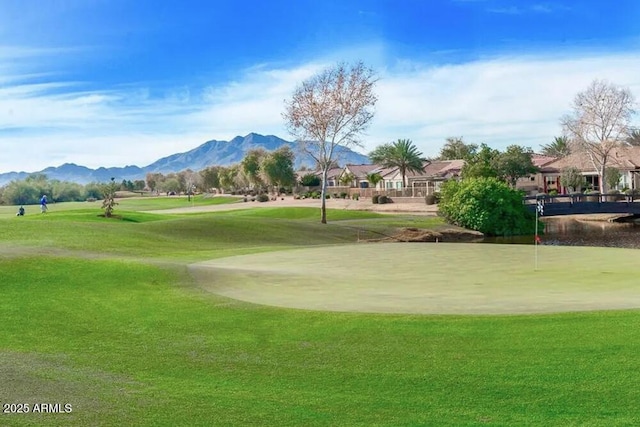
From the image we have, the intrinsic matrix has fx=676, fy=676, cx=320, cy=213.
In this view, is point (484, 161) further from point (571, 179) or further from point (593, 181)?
point (593, 181)

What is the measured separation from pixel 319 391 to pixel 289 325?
4507 millimetres

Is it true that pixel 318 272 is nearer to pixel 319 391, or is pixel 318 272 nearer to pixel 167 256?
pixel 167 256

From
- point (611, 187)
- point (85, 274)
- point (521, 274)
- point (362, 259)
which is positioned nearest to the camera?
point (85, 274)

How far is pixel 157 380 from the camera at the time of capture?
11375mm

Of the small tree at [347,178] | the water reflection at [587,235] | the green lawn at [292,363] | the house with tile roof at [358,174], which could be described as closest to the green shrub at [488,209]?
the water reflection at [587,235]

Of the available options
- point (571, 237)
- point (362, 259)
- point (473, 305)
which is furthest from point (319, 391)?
point (571, 237)

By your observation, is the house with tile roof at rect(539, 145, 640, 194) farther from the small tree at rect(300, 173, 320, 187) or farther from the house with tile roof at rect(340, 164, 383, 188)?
the small tree at rect(300, 173, 320, 187)

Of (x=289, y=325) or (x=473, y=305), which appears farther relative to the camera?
(x=473, y=305)

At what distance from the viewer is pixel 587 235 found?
63.3m

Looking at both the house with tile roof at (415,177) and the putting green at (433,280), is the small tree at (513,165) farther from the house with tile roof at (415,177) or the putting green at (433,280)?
the putting green at (433,280)

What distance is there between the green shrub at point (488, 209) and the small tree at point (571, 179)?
47252 mm

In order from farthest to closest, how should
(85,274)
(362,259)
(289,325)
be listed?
(362,259) → (85,274) → (289,325)

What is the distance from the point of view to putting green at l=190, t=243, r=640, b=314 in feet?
57.3

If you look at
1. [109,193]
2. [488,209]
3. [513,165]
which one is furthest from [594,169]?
[109,193]
